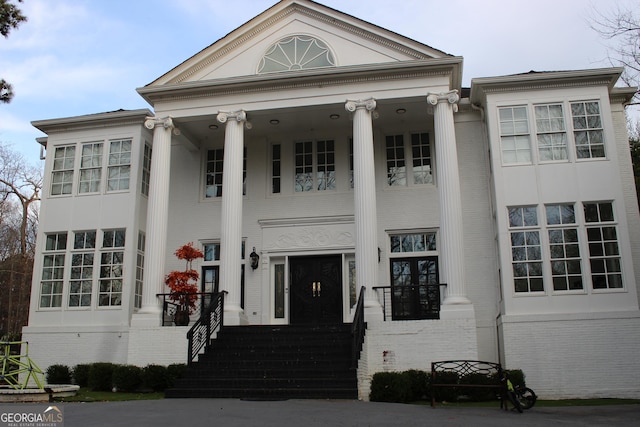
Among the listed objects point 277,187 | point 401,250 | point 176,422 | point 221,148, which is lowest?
point 176,422

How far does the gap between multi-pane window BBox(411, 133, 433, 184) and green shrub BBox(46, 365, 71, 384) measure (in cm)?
1171

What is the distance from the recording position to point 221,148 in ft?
Answer: 66.2

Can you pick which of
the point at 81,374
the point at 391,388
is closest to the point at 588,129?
the point at 391,388

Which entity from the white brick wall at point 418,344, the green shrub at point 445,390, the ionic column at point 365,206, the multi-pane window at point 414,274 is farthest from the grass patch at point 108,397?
the multi-pane window at point 414,274

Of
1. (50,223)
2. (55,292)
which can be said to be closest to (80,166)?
(50,223)

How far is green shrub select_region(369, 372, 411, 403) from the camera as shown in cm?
1272

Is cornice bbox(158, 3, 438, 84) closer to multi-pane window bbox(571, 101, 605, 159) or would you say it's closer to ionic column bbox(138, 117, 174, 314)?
ionic column bbox(138, 117, 174, 314)

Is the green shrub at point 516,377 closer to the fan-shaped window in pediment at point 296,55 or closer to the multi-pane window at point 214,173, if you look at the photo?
the fan-shaped window in pediment at point 296,55

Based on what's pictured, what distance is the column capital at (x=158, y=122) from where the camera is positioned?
58.2ft

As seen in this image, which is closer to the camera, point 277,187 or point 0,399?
point 0,399

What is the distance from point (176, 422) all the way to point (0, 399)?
499 centimetres

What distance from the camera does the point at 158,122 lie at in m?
17.9

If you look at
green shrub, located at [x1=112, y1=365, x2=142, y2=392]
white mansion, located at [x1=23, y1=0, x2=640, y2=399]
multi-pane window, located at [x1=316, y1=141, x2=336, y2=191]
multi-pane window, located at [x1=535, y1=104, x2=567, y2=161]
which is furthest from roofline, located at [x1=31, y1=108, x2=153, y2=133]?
multi-pane window, located at [x1=535, y1=104, x2=567, y2=161]

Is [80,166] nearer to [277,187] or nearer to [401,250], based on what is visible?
[277,187]
